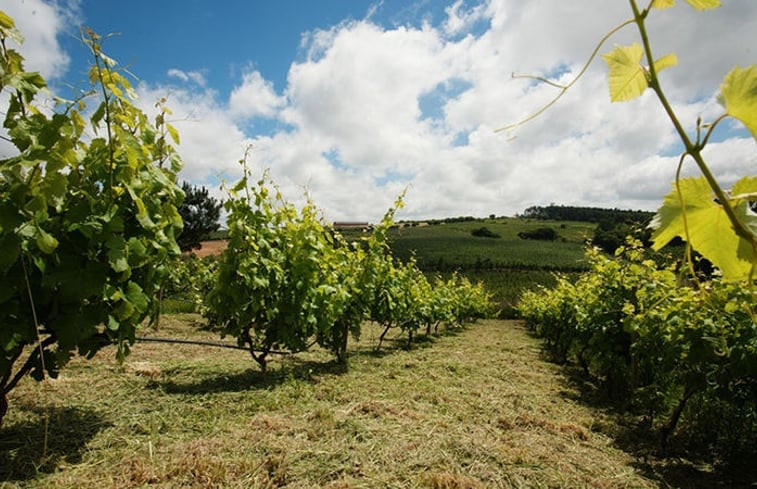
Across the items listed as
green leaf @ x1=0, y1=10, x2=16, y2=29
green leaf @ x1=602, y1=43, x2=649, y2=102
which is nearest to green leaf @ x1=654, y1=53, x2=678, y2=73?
green leaf @ x1=602, y1=43, x2=649, y2=102

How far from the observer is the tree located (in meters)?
15.8

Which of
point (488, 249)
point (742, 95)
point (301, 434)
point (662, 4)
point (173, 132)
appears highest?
point (488, 249)

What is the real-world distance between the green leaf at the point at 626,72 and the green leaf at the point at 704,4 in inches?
3.9

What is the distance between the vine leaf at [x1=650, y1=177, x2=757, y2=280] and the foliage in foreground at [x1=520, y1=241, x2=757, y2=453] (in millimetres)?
1709

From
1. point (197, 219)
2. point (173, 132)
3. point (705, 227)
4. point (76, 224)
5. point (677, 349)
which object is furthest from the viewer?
point (197, 219)

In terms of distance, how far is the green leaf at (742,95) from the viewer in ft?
1.34

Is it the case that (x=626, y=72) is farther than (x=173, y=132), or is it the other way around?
(x=173, y=132)

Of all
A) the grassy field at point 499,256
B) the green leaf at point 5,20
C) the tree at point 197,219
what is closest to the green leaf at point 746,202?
the green leaf at point 5,20

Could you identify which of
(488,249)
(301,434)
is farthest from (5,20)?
(488,249)

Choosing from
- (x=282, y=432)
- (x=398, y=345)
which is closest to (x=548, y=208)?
(x=398, y=345)

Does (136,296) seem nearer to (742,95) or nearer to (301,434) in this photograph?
(301,434)

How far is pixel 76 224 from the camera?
2414 mm

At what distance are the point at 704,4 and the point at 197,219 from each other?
18.4m

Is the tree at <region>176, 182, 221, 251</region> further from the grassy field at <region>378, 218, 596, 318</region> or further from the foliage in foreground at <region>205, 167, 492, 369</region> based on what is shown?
the grassy field at <region>378, 218, 596, 318</region>
